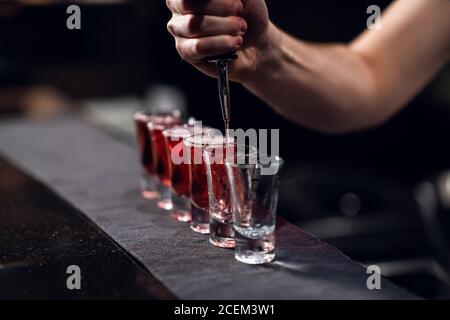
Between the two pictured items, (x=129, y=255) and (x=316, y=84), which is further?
(x=316, y=84)

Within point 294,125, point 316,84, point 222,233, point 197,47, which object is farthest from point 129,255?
point 294,125

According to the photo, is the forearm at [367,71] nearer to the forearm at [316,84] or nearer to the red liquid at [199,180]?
the forearm at [316,84]

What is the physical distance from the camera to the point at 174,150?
1414 millimetres

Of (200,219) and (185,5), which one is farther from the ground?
(185,5)

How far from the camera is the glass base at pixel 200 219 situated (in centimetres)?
136

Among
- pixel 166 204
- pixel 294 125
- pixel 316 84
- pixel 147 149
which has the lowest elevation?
pixel 294 125

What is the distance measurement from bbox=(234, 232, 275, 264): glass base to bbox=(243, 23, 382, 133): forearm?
0.62 meters

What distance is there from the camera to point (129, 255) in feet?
4.09

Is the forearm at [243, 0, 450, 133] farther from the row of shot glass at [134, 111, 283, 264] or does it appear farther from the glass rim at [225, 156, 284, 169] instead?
the glass rim at [225, 156, 284, 169]

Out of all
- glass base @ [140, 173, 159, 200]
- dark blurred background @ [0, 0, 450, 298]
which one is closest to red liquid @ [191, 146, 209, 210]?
glass base @ [140, 173, 159, 200]

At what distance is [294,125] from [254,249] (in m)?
3.18

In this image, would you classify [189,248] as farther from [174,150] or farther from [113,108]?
[113,108]

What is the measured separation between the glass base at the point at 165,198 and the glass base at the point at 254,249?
1.25ft

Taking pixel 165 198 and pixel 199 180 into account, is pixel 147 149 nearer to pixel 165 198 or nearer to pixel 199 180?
pixel 165 198
